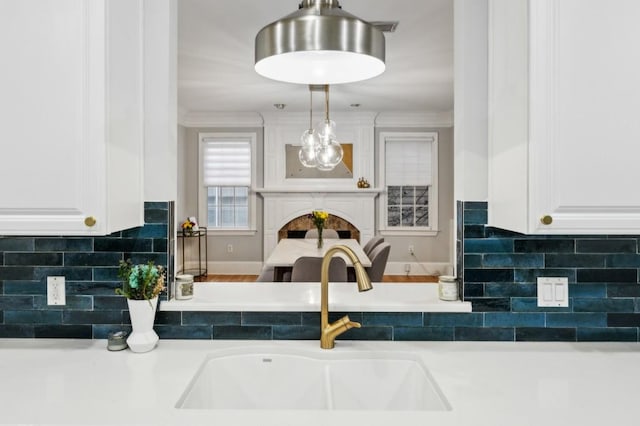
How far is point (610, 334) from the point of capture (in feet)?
5.56

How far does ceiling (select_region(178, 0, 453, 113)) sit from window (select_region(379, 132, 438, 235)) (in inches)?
23.3

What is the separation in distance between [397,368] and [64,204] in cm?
117

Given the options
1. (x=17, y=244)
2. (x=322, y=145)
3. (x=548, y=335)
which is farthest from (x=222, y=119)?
(x=548, y=335)

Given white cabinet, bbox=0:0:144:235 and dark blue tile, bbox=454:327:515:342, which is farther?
dark blue tile, bbox=454:327:515:342

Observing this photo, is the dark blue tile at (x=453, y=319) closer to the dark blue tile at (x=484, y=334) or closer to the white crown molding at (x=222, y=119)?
the dark blue tile at (x=484, y=334)

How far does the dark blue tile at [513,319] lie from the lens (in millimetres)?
1703

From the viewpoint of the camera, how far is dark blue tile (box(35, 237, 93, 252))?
1.73 meters

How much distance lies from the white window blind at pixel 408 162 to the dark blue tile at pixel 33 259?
19.2 ft

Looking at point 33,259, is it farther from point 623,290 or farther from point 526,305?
point 623,290

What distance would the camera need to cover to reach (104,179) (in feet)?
4.56

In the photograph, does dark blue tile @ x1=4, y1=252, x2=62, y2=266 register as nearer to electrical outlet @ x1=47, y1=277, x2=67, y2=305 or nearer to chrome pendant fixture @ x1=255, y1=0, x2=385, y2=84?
electrical outlet @ x1=47, y1=277, x2=67, y2=305

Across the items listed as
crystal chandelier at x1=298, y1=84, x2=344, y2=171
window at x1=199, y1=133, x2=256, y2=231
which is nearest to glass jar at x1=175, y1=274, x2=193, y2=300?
crystal chandelier at x1=298, y1=84, x2=344, y2=171

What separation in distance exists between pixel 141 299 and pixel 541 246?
142cm

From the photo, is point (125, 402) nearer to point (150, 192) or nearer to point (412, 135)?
point (150, 192)
